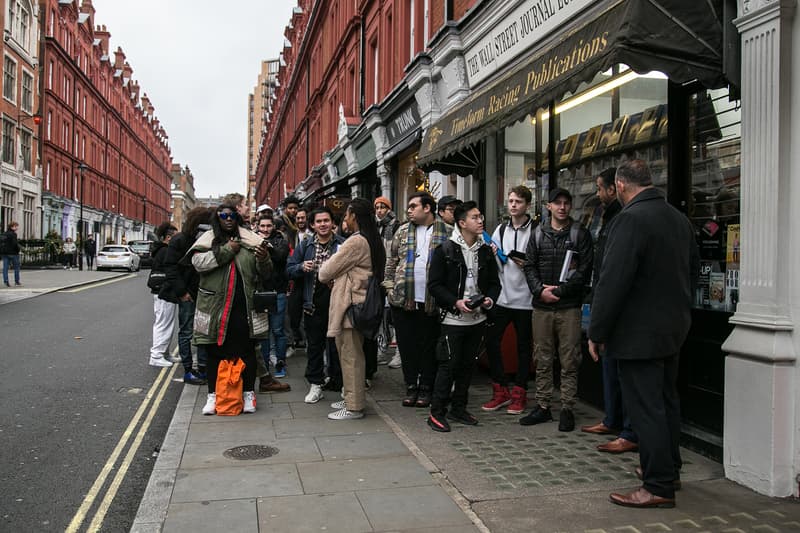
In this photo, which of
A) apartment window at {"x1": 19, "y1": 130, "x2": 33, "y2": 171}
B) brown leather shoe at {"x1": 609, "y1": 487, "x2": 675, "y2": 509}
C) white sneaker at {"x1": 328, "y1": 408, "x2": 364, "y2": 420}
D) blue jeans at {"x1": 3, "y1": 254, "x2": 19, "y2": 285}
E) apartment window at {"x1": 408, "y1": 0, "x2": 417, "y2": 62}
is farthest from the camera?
apartment window at {"x1": 19, "y1": 130, "x2": 33, "y2": 171}

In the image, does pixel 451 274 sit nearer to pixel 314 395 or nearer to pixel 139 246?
pixel 314 395

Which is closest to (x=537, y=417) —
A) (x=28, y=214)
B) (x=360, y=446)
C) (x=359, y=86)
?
(x=360, y=446)

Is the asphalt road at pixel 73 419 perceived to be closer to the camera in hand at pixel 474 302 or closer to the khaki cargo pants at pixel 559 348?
the camera in hand at pixel 474 302

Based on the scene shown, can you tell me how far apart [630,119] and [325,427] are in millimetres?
4201

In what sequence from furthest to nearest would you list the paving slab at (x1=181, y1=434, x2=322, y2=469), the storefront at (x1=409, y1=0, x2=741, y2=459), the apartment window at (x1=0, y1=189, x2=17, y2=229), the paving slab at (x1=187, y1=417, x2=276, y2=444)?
the apartment window at (x1=0, y1=189, x2=17, y2=229) → the paving slab at (x1=187, y1=417, x2=276, y2=444) → the paving slab at (x1=181, y1=434, x2=322, y2=469) → the storefront at (x1=409, y1=0, x2=741, y2=459)

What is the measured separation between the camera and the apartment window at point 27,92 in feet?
130

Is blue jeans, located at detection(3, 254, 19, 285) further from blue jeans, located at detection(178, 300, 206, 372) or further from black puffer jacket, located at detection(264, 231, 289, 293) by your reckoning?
black puffer jacket, located at detection(264, 231, 289, 293)

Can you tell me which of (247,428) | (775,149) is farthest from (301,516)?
(775,149)

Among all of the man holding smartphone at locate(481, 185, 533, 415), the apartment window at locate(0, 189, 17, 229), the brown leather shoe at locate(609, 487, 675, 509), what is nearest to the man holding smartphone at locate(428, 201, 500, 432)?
the man holding smartphone at locate(481, 185, 533, 415)

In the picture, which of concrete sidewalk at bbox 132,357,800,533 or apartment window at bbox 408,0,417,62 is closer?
concrete sidewalk at bbox 132,357,800,533

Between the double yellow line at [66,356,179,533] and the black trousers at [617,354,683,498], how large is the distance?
3.21m

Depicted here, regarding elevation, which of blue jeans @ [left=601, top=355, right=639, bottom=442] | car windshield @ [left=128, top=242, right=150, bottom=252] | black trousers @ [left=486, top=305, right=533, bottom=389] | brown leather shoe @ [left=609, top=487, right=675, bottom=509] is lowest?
brown leather shoe @ [left=609, top=487, right=675, bottom=509]

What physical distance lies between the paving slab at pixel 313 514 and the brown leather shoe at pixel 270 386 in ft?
10.6

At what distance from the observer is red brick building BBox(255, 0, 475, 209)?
14.3 meters
